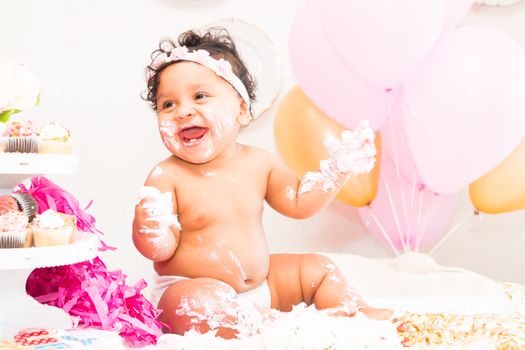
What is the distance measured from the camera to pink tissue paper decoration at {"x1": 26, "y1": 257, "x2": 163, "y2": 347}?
1031 millimetres

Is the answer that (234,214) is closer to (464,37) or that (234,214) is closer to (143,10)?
(464,37)

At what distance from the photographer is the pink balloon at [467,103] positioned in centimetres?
160

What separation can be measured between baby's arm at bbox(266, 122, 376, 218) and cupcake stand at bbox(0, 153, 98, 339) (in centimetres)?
43

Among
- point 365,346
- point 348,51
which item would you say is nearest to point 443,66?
point 348,51

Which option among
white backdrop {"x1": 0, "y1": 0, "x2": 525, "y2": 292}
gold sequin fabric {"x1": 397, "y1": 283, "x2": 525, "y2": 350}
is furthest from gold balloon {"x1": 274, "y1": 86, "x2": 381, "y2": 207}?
gold sequin fabric {"x1": 397, "y1": 283, "x2": 525, "y2": 350}

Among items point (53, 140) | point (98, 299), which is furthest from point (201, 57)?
point (98, 299)

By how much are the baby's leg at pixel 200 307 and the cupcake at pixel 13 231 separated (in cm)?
32

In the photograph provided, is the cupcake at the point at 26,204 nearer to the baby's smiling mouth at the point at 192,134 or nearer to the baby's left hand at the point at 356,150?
the baby's smiling mouth at the point at 192,134

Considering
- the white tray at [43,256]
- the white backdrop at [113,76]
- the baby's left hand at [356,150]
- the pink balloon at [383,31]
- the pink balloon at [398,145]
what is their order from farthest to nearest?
the white backdrop at [113,76] → the pink balloon at [398,145] → the pink balloon at [383,31] → the baby's left hand at [356,150] → the white tray at [43,256]

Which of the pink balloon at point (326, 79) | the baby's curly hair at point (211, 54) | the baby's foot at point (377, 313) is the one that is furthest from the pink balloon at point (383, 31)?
the baby's foot at point (377, 313)

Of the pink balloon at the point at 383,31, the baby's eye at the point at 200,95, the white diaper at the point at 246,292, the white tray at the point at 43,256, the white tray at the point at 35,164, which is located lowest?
the white diaper at the point at 246,292

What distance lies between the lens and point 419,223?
1.87 metres

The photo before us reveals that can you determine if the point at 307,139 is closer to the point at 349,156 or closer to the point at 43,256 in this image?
the point at 349,156

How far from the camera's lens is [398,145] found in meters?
1.85
